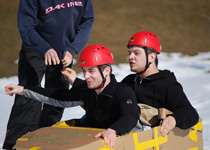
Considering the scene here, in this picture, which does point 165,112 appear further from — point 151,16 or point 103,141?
point 151,16

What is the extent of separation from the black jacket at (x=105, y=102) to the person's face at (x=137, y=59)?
56 cm

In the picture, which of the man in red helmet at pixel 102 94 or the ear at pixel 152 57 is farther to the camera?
the ear at pixel 152 57

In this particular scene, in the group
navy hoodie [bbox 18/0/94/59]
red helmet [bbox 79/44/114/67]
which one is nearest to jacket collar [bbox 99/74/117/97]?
red helmet [bbox 79/44/114/67]

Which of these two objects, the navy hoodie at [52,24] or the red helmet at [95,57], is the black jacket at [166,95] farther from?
the navy hoodie at [52,24]

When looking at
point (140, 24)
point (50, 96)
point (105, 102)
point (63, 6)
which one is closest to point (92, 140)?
point (105, 102)

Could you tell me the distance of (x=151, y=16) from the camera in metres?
17.1

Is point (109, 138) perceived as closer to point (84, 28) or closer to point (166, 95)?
point (166, 95)

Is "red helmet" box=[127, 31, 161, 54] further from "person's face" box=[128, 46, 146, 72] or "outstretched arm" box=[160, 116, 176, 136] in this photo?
"outstretched arm" box=[160, 116, 176, 136]

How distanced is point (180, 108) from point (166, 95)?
0.31 meters

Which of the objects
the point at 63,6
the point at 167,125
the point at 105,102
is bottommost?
the point at 167,125

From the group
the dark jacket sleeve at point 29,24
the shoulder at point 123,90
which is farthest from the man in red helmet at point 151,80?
the dark jacket sleeve at point 29,24

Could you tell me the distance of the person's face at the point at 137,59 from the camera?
12.9ft

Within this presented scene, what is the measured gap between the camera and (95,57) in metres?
3.33

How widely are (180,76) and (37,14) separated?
288 inches
